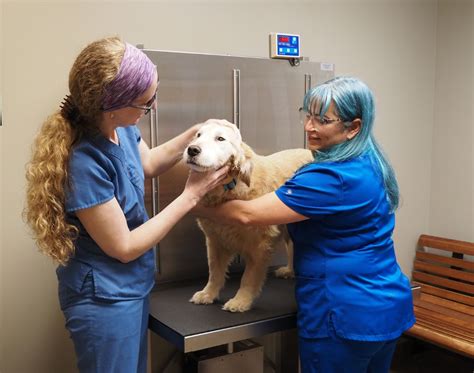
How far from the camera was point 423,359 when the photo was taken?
3.49 metres

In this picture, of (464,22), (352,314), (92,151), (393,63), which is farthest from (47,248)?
(464,22)

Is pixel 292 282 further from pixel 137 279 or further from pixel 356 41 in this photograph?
pixel 356 41

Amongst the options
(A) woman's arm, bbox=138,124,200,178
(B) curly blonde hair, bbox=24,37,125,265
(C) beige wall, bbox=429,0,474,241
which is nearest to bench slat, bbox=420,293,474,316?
(C) beige wall, bbox=429,0,474,241

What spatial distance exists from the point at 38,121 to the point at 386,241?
1.51 m

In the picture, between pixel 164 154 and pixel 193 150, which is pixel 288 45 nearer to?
pixel 164 154

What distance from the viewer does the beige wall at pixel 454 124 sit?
332 centimetres

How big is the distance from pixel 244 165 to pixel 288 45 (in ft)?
3.37

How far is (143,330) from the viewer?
1692 mm

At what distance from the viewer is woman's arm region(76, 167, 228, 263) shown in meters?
1.40

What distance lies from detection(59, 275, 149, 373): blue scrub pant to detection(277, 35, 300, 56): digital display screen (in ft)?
4.87

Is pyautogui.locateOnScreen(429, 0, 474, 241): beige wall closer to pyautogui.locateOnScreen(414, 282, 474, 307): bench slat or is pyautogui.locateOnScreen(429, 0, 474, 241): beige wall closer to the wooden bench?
the wooden bench

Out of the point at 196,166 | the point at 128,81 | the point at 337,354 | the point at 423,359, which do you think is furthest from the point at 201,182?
the point at 423,359

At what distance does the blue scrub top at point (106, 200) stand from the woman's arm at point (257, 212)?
0.88ft

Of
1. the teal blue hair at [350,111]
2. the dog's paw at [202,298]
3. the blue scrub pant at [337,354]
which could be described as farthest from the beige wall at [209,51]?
the blue scrub pant at [337,354]
